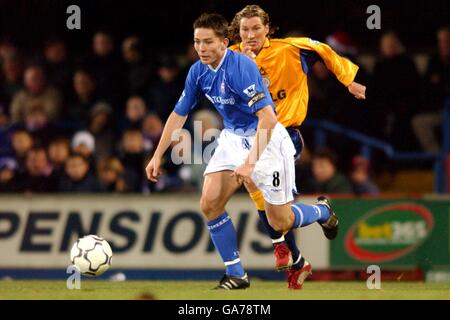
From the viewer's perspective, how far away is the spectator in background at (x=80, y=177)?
12.9m

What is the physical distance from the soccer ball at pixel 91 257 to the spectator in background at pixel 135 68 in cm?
511

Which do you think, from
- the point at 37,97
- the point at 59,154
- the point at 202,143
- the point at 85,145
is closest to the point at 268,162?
the point at 202,143

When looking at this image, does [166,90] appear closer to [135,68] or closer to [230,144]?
[135,68]

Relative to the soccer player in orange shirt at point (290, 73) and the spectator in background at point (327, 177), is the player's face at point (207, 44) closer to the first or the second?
the soccer player in orange shirt at point (290, 73)

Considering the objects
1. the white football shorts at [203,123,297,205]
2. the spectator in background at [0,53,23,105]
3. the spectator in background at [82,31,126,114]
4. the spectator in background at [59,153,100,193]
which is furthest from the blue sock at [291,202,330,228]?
the spectator in background at [0,53,23,105]

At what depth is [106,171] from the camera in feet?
42.6

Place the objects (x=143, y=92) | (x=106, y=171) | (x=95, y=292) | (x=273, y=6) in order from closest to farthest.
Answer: (x=95, y=292) → (x=106, y=171) → (x=143, y=92) → (x=273, y=6)

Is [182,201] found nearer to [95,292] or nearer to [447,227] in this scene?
[447,227]

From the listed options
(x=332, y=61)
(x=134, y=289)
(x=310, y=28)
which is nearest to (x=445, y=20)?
(x=310, y=28)

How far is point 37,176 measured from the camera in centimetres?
1321

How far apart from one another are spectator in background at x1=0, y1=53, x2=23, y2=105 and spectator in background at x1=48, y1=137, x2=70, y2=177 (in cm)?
185

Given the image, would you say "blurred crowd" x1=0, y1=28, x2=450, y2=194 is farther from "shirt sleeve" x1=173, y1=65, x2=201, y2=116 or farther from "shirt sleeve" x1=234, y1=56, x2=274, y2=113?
"shirt sleeve" x1=234, y1=56, x2=274, y2=113

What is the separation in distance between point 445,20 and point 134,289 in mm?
7405

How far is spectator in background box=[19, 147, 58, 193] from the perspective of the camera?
13188 millimetres
